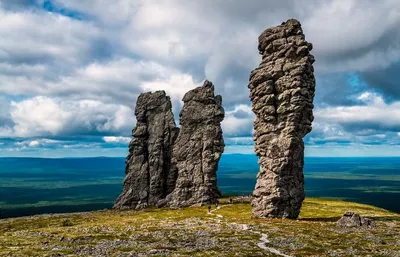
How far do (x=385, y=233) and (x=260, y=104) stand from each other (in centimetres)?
4576

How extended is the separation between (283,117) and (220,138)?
5478cm

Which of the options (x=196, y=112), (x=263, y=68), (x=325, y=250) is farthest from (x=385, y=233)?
(x=196, y=112)

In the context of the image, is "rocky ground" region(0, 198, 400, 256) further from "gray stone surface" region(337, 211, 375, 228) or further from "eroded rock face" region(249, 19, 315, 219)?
"eroded rock face" region(249, 19, 315, 219)

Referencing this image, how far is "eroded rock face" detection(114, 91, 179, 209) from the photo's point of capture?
166250mm

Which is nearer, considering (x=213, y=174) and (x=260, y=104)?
(x=260, y=104)

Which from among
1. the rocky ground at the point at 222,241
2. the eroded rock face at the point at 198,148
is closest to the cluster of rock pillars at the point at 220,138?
the eroded rock face at the point at 198,148

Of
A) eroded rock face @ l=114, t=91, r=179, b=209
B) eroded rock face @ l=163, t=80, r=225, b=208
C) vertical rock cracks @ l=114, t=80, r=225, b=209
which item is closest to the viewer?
eroded rock face @ l=163, t=80, r=225, b=208

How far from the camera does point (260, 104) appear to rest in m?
105

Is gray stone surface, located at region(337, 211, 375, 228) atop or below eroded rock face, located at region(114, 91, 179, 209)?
below

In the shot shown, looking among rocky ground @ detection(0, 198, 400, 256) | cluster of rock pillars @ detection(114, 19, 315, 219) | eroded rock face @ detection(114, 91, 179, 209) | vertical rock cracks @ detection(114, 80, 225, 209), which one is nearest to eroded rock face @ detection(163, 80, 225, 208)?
vertical rock cracks @ detection(114, 80, 225, 209)

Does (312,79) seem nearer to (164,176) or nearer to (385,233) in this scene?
(385,233)

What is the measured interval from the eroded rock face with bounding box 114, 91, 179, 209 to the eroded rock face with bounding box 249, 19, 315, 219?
235ft

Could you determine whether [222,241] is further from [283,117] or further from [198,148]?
[198,148]

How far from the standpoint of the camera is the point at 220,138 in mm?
154000
